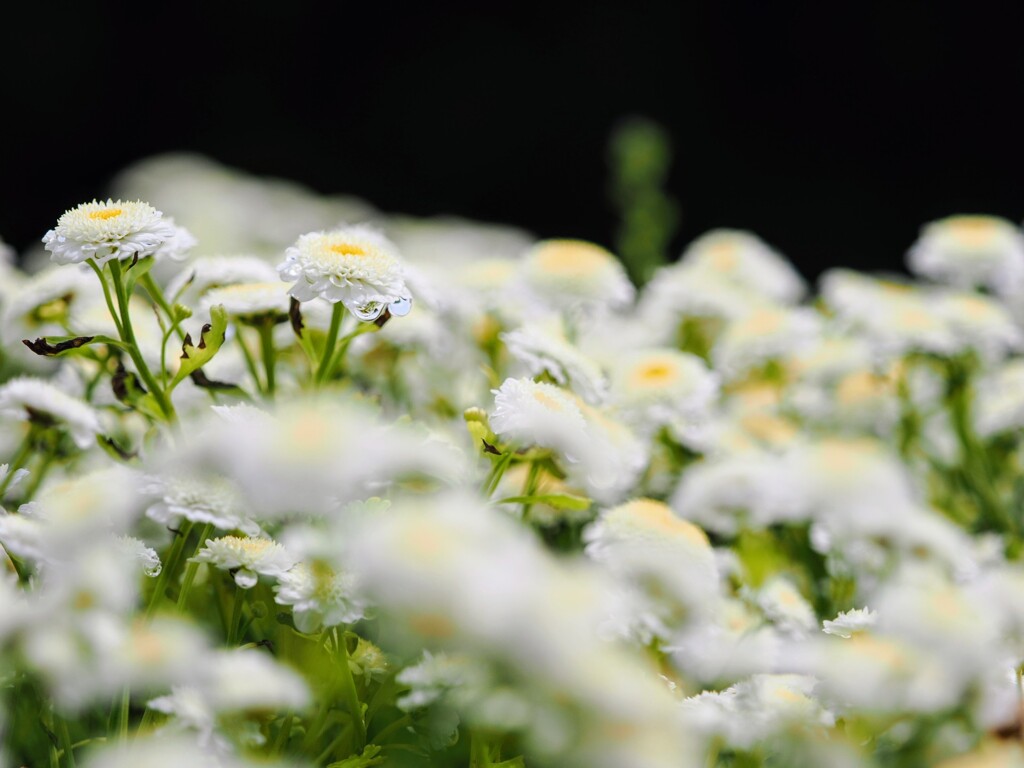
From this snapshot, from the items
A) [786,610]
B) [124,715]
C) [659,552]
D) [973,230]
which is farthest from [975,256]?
[124,715]

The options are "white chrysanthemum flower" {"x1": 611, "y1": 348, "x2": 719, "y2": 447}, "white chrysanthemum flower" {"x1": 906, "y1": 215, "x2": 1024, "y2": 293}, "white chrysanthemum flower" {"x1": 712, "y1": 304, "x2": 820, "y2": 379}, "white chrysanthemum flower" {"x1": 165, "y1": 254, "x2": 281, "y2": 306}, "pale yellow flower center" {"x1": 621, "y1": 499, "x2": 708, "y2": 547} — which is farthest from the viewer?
"white chrysanthemum flower" {"x1": 906, "y1": 215, "x2": 1024, "y2": 293}

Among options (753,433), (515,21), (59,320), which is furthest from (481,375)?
(515,21)

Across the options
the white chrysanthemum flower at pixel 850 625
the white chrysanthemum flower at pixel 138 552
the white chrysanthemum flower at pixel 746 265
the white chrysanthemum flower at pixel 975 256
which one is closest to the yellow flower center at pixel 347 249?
the white chrysanthemum flower at pixel 138 552

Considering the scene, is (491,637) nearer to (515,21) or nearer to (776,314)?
(776,314)

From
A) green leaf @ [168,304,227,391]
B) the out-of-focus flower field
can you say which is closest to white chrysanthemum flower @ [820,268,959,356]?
the out-of-focus flower field

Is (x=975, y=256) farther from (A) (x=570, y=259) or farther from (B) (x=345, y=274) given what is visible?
(B) (x=345, y=274)

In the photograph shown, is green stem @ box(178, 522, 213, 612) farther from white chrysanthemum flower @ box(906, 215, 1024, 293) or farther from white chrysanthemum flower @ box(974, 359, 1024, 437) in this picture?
white chrysanthemum flower @ box(906, 215, 1024, 293)
